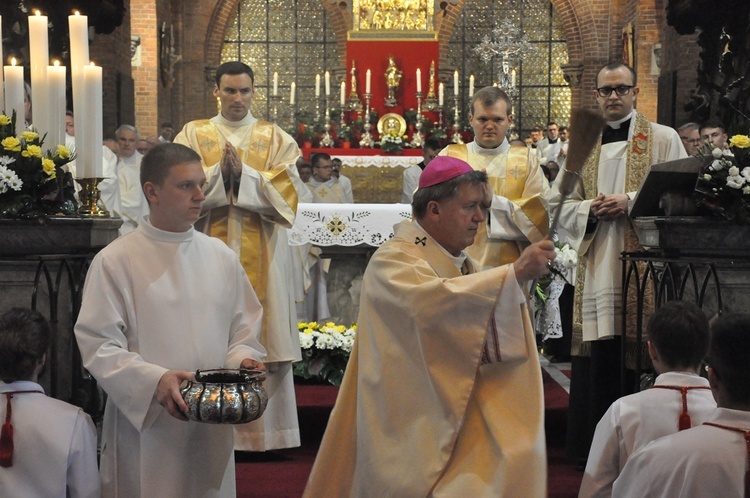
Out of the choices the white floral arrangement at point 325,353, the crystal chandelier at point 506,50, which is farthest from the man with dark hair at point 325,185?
the crystal chandelier at point 506,50

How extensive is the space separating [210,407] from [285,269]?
2702mm

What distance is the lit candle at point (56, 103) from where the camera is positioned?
15.6 ft

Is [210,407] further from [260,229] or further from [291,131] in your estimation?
[291,131]

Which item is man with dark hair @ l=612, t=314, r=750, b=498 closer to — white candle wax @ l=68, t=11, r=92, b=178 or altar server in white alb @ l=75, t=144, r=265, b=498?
altar server in white alb @ l=75, t=144, r=265, b=498

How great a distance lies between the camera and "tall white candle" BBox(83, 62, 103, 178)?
15.3 ft

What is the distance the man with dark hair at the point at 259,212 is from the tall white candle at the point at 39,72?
95cm


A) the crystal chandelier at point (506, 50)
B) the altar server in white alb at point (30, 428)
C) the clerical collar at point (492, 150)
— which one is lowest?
the altar server in white alb at point (30, 428)

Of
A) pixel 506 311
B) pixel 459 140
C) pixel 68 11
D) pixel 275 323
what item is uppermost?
pixel 68 11

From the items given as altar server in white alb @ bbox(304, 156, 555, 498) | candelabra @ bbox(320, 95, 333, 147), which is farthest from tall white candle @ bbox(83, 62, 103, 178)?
candelabra @ bbox(320, 95, 333, 147)

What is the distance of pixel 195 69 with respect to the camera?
20.8 m

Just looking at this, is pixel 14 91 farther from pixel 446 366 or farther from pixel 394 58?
pixel 394 58

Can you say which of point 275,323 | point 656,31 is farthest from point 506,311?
point 656,31

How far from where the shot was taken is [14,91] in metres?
4.85

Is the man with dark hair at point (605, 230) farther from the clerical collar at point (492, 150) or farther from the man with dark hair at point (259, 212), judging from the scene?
the man with dark hair at point (259, 212)
